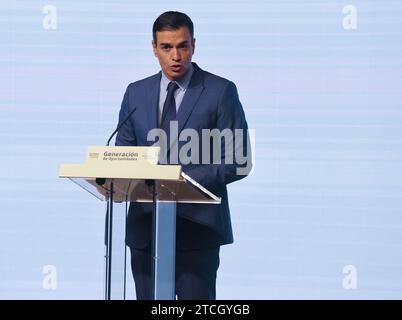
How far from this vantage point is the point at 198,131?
513 cm

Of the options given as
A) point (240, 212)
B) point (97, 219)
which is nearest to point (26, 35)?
point (97, 219)

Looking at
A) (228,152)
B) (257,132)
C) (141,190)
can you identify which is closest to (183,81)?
(228,152)

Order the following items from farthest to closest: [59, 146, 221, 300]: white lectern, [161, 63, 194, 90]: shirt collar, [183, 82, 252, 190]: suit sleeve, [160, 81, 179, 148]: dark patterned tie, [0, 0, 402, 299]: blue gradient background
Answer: [0, 0, 402, 299]: blue gradient background < [161, 63, 194, 90]: shirt collar < [160, 81, 179, 148]: dark patterned tie < [183, 82, 252, 190]: suit sleeve < [59, 146, 221, 300]: white lectern

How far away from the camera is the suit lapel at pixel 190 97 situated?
202 inches

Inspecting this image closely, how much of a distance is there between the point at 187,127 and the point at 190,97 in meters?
0.15

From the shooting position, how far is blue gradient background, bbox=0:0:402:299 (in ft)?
18.7

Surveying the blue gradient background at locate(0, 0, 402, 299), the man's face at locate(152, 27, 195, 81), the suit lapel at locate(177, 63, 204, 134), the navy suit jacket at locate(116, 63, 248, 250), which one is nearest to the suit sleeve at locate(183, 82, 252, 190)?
the navy suit jacket at locate(116, 63, 248, 250)

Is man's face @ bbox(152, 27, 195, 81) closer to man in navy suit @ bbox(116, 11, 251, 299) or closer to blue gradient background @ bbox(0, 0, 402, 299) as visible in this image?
man in navy suit @ bbox(116, 11, 251, 299)

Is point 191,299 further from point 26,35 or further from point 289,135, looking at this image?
point 26,35

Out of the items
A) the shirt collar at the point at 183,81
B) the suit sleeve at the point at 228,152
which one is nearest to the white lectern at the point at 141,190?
the suit sleeve at the point at 228,152

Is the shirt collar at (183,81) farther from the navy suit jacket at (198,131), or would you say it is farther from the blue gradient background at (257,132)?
the blue gradient background at (257,132)

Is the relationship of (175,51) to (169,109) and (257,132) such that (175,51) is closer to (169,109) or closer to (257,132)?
(169,109)

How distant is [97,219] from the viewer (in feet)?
19.2
